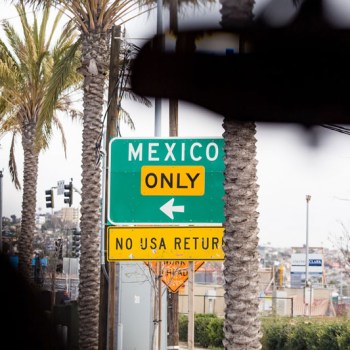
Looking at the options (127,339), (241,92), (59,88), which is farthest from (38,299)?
(127,339)

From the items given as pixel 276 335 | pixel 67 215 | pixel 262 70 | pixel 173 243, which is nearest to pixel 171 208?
pixel 173 243

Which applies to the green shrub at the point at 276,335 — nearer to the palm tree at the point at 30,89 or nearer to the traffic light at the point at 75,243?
the palm tree at the point at 30,89

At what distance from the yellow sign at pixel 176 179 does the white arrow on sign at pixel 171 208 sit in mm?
85

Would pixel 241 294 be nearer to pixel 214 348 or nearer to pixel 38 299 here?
pixel 38 299

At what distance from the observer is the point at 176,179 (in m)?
6.69

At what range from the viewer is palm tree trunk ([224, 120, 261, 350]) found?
18.0 feet

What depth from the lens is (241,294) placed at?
578 centimetres

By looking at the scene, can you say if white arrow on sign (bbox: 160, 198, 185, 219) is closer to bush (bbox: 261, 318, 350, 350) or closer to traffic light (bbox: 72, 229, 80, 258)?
bush (bbox: 261, 318, 350, 350)

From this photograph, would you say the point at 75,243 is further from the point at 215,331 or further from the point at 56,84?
the point at 56,84

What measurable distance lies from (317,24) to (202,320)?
26615 mm

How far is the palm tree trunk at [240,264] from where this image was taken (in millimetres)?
5473

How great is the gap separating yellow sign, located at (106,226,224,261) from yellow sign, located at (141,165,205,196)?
141cm

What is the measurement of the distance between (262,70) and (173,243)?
7.68 m

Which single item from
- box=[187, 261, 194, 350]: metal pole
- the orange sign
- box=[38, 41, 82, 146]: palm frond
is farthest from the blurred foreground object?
the orange sign
